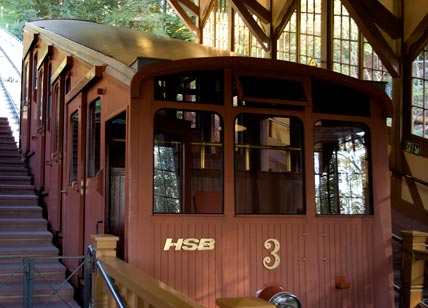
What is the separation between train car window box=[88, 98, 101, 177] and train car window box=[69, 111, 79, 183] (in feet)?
1.91

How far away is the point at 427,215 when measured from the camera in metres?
10.1

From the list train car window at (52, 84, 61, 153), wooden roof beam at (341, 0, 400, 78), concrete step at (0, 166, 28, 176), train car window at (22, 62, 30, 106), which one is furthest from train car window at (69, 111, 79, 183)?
wooden roof beam at (341, 0, 400, 78)

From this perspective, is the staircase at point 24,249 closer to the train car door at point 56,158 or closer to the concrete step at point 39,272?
the concrete step at point 39,272

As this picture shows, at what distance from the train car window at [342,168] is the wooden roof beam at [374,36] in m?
5.92

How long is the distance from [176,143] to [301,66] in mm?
1236

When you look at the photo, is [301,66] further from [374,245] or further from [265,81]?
[374,245]

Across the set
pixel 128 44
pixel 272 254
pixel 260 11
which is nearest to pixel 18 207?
pixel 128 44

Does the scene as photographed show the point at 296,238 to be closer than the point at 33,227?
Yes

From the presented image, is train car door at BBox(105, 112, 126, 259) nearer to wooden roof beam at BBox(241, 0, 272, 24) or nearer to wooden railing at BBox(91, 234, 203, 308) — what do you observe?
wooden railing at BBox(91, 234, 203, 308)

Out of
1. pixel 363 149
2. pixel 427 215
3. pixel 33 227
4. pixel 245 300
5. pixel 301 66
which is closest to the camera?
pixel 245 300

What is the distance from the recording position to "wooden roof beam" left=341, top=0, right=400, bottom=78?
10.6 metres

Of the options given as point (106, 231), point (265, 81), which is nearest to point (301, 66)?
point (265, 81)

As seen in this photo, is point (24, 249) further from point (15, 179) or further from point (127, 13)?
point (127, 13)

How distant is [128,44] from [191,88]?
6.44 feet
